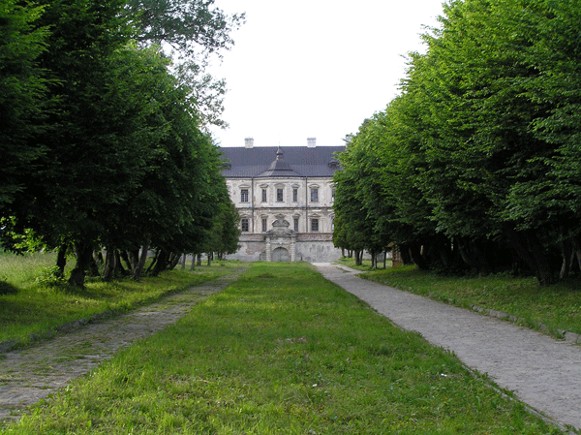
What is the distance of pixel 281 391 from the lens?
686 centimetres

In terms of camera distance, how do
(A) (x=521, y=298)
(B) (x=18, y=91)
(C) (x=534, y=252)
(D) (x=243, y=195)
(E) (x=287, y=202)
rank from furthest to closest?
(D) (x=243, y=195) < (E) (x=287, y=202) < (C) (x=534, y=252) < (A) (x=521, y=298) < (B) (x=18, y=91)

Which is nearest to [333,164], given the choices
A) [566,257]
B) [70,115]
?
[566,257]

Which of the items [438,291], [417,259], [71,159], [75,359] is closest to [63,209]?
[71,159]

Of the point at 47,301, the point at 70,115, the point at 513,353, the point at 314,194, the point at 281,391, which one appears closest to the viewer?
the point at 281,391

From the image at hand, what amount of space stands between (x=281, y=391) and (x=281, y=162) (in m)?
105

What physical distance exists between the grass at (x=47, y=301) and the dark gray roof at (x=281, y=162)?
8440 centimetres

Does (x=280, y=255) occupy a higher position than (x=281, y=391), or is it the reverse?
(x=280, y=255)

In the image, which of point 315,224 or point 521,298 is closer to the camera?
point 521,298

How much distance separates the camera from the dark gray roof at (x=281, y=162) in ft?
362

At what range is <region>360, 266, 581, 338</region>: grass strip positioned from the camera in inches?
520

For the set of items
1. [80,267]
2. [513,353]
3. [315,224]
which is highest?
[315,224]

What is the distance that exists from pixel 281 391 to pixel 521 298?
499 inches

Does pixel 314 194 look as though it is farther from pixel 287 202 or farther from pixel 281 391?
pixel 281 391

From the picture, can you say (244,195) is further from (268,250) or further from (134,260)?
(134,260)
